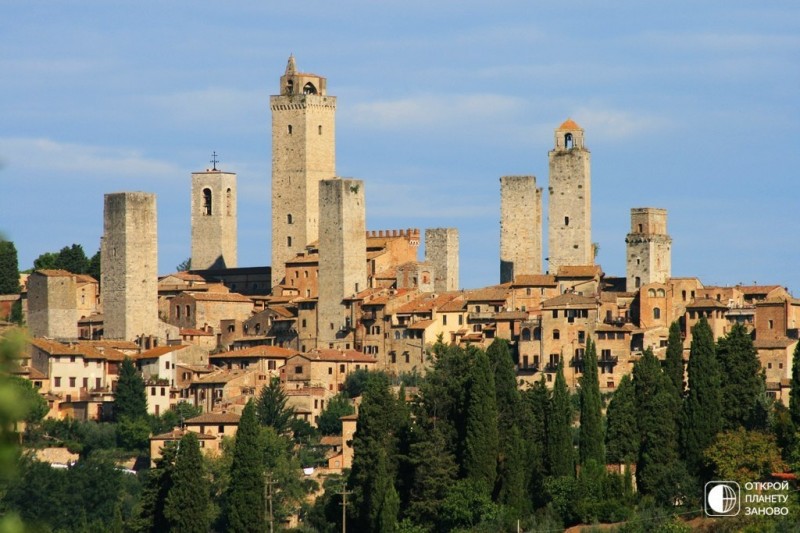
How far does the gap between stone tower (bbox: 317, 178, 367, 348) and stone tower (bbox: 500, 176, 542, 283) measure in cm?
571

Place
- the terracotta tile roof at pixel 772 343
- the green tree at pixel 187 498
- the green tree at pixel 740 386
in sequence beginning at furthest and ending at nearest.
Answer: the terracotta tile roof at pixel 772 343, the green tree at pixel 187 498, the green tree at pixel 740 386

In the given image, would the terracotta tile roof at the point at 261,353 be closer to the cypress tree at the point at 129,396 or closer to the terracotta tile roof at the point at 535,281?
the cypress tree at the point at 129,396

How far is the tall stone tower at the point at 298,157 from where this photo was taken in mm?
69062

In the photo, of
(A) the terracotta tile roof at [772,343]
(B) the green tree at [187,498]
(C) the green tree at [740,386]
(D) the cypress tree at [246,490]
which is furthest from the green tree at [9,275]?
(C) the green tree at [740,386]

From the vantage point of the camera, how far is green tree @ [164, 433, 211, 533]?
3566 cm

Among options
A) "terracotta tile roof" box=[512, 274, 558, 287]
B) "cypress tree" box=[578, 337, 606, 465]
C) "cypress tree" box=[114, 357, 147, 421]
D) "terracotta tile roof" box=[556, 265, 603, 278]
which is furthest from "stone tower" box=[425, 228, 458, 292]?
"cypress tree" box=[578, 337, 606, 465]

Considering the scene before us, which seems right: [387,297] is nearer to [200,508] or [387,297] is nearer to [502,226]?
[502,226]

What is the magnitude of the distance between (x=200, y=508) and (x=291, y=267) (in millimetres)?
31891

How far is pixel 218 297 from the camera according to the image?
6550cm

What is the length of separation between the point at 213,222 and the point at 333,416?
2166 centimetres

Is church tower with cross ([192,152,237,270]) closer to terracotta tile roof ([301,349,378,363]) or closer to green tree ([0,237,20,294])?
green tree ([0,237,20,294])

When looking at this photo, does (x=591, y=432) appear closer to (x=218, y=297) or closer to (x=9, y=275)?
(x=218, y=297)

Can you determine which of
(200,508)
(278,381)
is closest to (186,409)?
(278,381)

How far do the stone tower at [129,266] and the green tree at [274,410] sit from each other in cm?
1177
